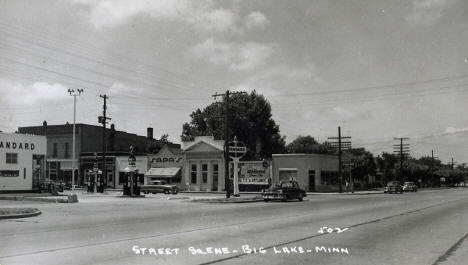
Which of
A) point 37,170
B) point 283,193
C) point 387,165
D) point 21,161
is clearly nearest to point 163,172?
point 37,170

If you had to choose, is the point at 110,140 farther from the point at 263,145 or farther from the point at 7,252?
the point at 7,252

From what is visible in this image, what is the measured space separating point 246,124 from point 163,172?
19.6 m

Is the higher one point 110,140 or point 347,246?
point 110,140

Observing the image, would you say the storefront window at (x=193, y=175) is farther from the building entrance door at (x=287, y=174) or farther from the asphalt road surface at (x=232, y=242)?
the asphalt road surface at (x=232, y=242)

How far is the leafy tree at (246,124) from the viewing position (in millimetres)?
82375

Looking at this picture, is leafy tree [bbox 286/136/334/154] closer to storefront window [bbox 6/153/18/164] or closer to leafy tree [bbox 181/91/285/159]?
leafy tree [bbox 181/91/285/159]

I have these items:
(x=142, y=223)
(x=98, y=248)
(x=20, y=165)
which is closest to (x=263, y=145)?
(x=20, y=165)

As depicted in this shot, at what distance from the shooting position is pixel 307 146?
357ft

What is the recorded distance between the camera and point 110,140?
265 feet

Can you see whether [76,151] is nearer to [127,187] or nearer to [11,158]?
[11,158]

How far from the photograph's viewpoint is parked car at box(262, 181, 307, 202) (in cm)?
3681

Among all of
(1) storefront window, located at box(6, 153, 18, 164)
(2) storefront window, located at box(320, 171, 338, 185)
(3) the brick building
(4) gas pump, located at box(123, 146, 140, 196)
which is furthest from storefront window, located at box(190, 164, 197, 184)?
(1) storefront window, located at box(6, 153, 18, 164)

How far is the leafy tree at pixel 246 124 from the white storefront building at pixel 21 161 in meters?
34.4

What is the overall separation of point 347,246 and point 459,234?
5.21 m
